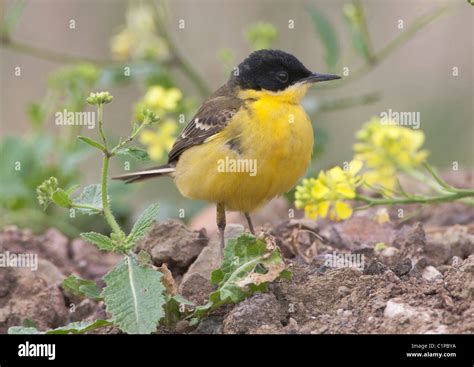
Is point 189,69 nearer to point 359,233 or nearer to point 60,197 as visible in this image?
point 359,233

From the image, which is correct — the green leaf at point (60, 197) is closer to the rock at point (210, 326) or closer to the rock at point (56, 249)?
the rock at point (210, 326)

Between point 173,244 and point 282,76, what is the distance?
1475 millimetres

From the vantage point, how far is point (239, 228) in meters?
6.27

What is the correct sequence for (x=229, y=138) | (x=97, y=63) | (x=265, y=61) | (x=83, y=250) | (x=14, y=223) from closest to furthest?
(x=229, y=138)
(x=265, y=61)
(x=83, y=250)
(x=14, y=223)
(x=97, y=63)

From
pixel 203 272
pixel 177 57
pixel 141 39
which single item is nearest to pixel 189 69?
pixel 177 57

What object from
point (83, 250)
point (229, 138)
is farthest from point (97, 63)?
point (229, 138)

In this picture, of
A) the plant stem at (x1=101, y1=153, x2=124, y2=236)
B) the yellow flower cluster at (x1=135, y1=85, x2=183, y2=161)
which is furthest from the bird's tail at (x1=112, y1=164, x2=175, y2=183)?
the plant stem at (x1=101, y1=153, x2=124, y2=236)

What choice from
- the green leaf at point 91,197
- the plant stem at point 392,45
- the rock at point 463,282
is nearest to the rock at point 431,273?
the rock at point 463,282

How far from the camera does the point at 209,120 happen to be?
6.41 m

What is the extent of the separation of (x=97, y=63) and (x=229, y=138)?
3.16 meters

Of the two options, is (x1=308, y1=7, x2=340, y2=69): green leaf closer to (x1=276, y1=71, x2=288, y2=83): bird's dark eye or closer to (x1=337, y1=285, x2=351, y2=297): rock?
(x1=276, y1=71, x2=288, y2=83): bird's dark eye

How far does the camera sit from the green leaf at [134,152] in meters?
4.73

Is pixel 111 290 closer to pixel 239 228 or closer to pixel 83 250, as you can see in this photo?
pixel 239 228

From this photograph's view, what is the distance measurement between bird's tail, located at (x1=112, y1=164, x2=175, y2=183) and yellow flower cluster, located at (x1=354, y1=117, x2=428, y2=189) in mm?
1538
